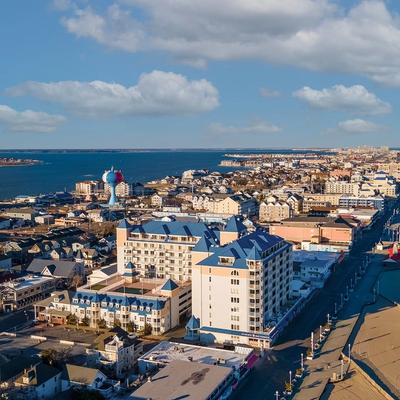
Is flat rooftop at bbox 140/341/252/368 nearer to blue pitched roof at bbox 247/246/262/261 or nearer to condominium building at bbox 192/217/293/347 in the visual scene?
condominium building at bbox 192/217/293/347

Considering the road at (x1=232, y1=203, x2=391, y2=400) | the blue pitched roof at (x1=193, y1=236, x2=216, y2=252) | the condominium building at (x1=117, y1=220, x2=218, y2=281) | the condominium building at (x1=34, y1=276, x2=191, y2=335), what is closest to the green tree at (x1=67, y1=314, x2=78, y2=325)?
the condominium building at (x1=34, y1=276, x2=191, y2=335)

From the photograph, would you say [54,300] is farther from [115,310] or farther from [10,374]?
[10,374]

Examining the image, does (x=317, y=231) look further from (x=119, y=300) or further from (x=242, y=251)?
(x=119, y=300)

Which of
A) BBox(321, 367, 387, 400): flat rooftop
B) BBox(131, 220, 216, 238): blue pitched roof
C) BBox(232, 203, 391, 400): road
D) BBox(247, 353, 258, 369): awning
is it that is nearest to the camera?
BBox(321, 367, 387, 400): flat rooftop

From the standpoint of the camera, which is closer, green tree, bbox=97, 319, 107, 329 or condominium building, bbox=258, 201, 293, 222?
green tree, bbox=97, 319, 107, 329

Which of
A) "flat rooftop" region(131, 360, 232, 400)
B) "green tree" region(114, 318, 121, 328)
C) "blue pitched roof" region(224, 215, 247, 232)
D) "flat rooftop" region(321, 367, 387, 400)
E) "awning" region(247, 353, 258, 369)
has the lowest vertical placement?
"flat rooftop" region(321, 367, 387, 400)

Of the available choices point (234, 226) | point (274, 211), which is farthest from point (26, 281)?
point (274, 211)

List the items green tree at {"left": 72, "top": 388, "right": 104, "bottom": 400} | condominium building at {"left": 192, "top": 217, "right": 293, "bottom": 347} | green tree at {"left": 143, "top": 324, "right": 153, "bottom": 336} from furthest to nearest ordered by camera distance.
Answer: green tree at {"left": 143, "top": 324, "right": 153, "bottom": 336} → condominium building at {"left": 192, "top": 217, "right": 293, "bottom": 347} → green tree at {"left": 72, "top": 388, "right": 104, "bottom": 400}

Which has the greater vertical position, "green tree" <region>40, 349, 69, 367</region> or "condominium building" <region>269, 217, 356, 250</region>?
"condominium building" <region>269, 217, 356, 250</region>
